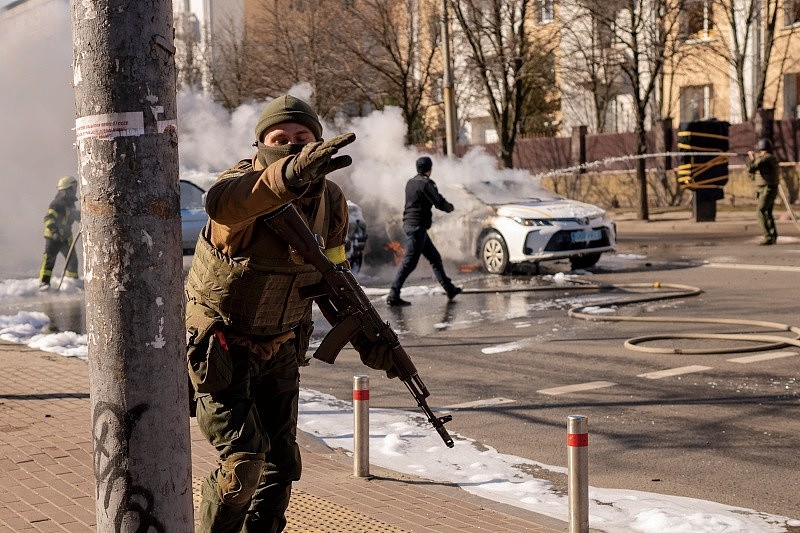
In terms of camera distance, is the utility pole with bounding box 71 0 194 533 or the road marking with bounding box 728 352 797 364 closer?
the utility pole with bounding box 71 0 194 533

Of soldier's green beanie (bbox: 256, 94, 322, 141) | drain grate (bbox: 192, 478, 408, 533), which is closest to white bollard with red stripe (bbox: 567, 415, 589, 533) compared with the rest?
drain grate (bbox: 192, 478, 408, 533)

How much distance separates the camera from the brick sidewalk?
5.51 m

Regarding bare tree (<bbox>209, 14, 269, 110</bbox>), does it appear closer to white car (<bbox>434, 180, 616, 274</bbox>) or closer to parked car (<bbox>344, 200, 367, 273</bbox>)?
white car (<bbox>434, 180, 616, 274</bbox>)

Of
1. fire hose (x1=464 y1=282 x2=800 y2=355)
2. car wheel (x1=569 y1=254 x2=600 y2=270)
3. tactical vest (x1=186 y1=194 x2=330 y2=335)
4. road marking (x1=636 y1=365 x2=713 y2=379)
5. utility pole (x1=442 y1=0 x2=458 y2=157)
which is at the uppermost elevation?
utility pole (x1=442 y1=0 x2=458 y2=157)

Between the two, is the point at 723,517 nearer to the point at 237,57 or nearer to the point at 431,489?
the point at 431,489

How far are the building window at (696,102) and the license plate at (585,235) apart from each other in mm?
25022

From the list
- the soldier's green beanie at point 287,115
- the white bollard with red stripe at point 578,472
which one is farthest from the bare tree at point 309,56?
the soldier's green beanie at point 287,115

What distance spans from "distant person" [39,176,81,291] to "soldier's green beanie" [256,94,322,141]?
13.7 meters

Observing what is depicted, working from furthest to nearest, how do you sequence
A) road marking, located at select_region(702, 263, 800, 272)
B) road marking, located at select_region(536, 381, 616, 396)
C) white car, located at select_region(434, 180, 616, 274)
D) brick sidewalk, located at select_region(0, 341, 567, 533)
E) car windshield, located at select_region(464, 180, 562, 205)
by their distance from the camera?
car windshield, located at select_region(464, 180, 562, 205), white car, located at select_region(434, 180, 616, 274), road marking, located at select_region(702, 263, 800, 272), road marking, located at select_region(536, 381, 616, 396), brick sidewalk, located at select_region(0, 341, 567, 533)

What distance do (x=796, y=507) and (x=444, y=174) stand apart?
13634mm

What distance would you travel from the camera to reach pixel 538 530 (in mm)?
5441

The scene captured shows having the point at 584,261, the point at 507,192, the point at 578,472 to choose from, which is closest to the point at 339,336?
the point at 578,472

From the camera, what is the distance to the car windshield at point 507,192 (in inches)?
715

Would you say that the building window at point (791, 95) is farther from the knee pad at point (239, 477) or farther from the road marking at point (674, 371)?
the knee pad at point (239, 477)
